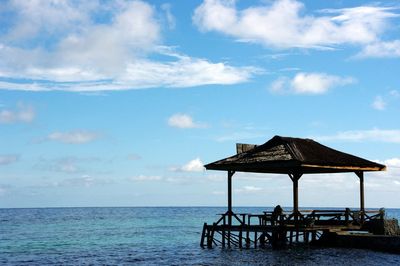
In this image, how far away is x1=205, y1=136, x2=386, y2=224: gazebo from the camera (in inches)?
1193

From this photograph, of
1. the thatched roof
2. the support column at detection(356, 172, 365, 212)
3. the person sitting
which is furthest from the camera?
the support column at detection(356, 172, 365, 212)

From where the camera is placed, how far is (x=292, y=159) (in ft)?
97.3

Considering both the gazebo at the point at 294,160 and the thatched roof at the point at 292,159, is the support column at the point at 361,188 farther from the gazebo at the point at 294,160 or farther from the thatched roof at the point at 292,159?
the thatched roof at the point at 292,159

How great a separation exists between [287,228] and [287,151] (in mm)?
3900

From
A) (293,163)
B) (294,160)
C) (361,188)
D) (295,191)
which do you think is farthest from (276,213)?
A: (361,188)

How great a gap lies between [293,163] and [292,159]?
264mm

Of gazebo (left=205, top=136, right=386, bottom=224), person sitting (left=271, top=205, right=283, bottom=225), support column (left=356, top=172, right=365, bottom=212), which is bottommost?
person sitting (left=271, top=205, right=283, bottom=225)

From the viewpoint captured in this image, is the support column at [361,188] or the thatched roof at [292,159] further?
the support column at [361,188]

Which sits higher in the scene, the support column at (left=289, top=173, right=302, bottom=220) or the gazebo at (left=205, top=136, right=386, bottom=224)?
the gazebo at (left=205, top=136, right=386, bottom=224)

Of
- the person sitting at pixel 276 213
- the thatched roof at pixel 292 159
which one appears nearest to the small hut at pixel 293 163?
the thatched roof at pixel 292 159

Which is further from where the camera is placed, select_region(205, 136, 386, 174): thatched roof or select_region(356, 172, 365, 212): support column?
select_region(356, 172, 365, 212): support column

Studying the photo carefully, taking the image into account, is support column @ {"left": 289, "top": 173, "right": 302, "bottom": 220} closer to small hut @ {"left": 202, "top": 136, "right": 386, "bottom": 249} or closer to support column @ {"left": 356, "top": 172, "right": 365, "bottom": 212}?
small hut @ {"left": 202, "top": 136, "right": 386, "bottom": 249}

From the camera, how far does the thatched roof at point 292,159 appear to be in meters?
30.2

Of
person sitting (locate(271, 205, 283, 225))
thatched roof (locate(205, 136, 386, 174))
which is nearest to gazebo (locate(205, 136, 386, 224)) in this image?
thatched roof (locate(205, 136, 386, 174))
